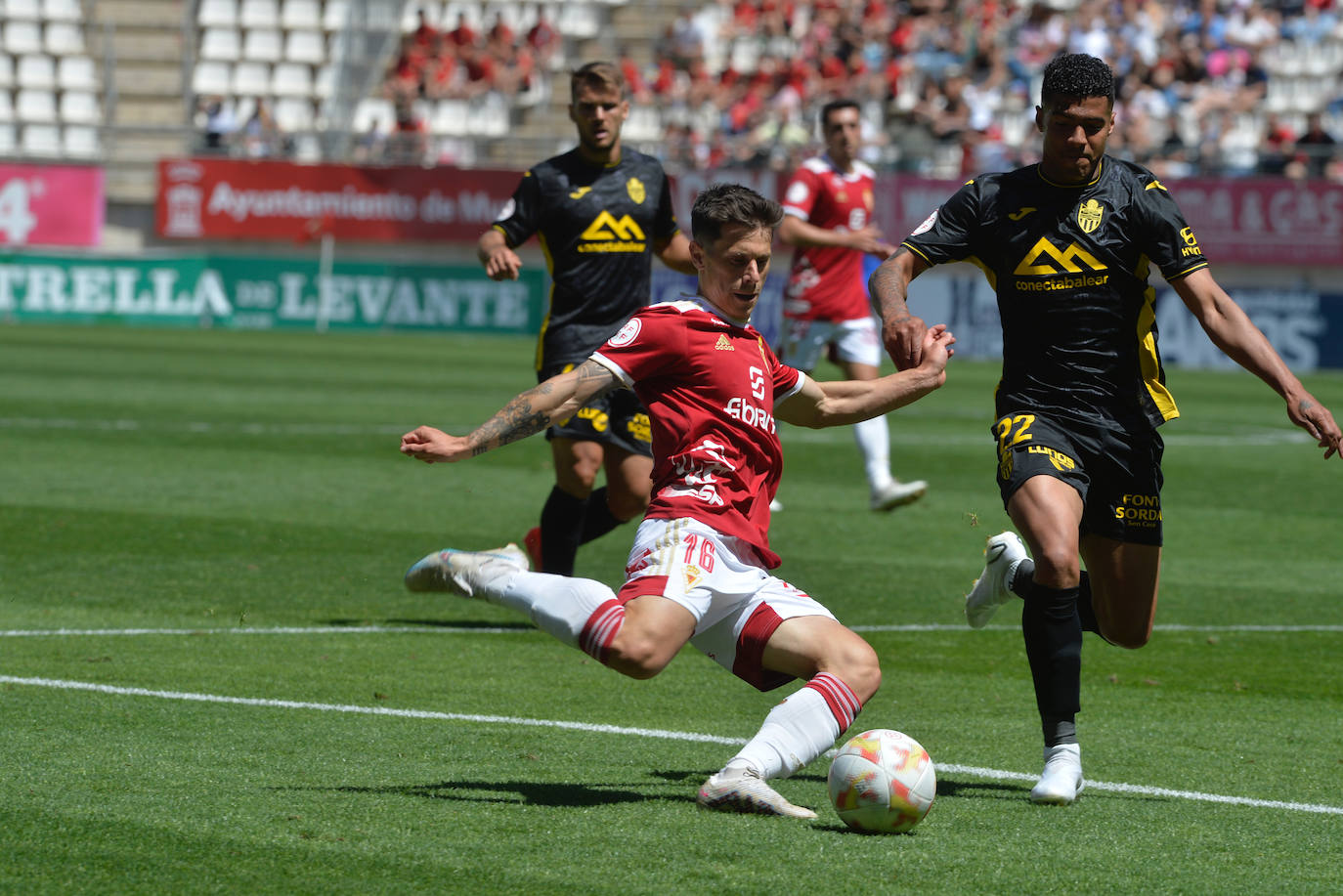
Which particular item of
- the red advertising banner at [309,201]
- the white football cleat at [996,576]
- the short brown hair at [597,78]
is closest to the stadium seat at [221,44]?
the red advertising banner at [309,201]

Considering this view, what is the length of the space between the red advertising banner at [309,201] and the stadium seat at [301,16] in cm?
484

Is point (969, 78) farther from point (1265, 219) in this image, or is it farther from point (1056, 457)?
point (1056, 457)

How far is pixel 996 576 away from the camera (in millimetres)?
6207

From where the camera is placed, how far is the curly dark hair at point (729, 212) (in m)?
4.99

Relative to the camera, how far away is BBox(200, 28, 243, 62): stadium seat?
37.8m

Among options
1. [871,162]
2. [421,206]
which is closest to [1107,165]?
[871,162]

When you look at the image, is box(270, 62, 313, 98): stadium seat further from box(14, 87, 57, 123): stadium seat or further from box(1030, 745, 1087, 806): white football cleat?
box(1030, 745, 1087, 806): white football cleat

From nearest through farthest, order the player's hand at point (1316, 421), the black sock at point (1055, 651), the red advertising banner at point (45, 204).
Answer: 1. the player's hand at point (1316, 421)
2. the black sock at point (1055, 651)
3. the red advertising banner at point (45, 204)

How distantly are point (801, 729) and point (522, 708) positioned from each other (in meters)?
1.66

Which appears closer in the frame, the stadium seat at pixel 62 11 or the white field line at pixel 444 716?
the white field line at pixel 444 716

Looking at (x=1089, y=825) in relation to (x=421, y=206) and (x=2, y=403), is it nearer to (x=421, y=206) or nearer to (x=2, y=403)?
(x=2, y=403)

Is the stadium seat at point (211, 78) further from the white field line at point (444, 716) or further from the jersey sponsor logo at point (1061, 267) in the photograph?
the jersey sponsor logo at point (1061, 267)

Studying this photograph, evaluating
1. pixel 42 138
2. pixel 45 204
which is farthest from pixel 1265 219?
pixel 42 138

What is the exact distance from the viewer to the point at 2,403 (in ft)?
58.6
